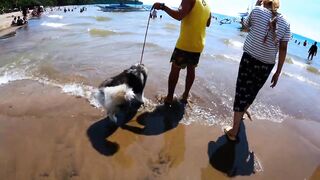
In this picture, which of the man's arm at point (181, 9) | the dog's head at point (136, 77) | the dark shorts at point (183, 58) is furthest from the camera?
the dark shorts at point (183, 58)

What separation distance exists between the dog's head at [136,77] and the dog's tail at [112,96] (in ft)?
1.60

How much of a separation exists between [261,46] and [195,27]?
4.22 ft

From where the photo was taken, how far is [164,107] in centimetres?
609

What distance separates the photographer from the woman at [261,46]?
4.48 metres

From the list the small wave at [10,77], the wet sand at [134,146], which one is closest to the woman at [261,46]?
the wet sand at [134,146]

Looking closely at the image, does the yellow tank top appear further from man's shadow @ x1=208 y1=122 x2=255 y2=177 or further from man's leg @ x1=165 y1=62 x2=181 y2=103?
man's shadow @ x1=208 y1=122 x2=255 y2=177

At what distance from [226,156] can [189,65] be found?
71.2 inches

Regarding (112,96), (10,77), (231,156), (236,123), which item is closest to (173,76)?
(236,123)

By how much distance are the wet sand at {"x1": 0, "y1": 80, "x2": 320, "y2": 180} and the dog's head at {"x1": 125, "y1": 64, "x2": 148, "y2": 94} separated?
500mm

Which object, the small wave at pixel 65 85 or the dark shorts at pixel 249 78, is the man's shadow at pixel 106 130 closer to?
the small wave at pixel 65 85

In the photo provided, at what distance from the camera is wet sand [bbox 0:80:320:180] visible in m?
4.10

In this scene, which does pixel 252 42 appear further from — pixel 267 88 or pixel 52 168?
pixel 267 88

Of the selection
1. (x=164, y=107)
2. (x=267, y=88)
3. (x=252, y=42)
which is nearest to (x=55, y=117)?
(x=164, y=107)

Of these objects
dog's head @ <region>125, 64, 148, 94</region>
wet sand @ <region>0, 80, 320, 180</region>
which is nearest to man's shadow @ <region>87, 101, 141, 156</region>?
wet sand @ <region>0, 80, 320, 180</region>
